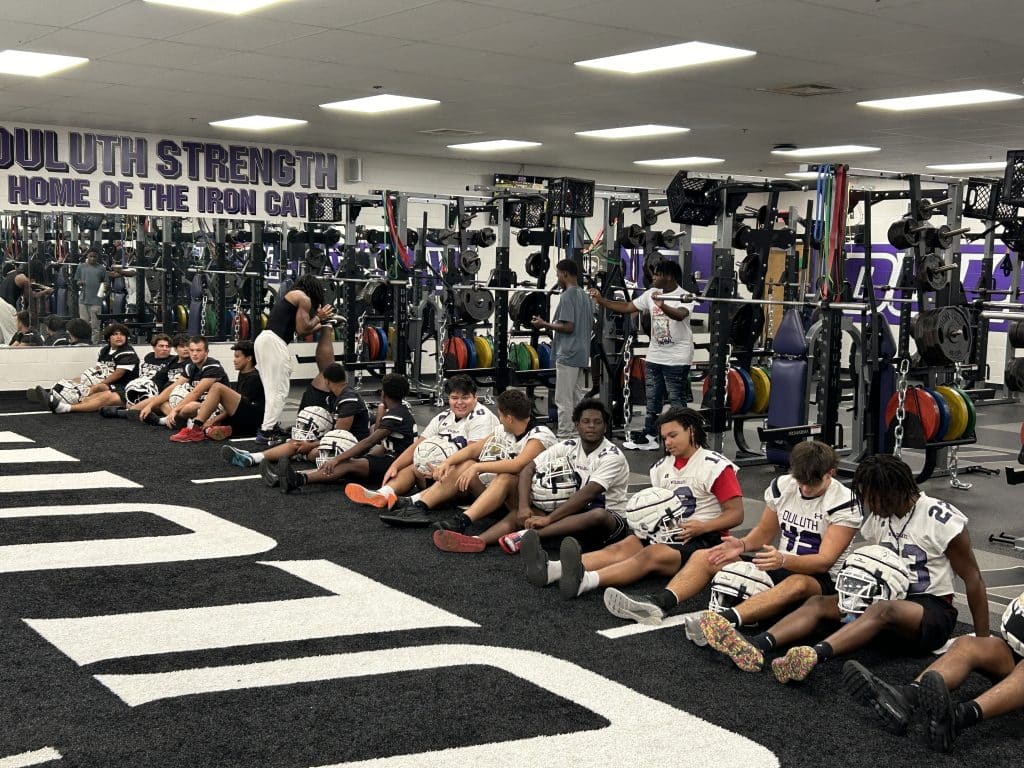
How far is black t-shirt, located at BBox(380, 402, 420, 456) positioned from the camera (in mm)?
7094

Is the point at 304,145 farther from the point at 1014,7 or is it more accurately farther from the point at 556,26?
the point at 1014,7

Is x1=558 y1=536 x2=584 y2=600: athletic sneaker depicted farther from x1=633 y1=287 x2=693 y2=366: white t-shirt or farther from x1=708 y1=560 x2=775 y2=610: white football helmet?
x1=633 y1=287 x2=693 y2=366: white t-shirt

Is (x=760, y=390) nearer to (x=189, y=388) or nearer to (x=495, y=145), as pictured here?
(x=189, y=388)

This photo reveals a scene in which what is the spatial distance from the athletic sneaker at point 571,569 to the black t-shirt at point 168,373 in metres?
6.21

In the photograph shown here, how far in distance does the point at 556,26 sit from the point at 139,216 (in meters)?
7.38

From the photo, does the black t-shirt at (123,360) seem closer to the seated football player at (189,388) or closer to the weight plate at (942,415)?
the seated football player at (189,388)

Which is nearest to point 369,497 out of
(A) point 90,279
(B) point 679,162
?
(A) point 90,279

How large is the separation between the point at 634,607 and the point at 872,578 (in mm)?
1004

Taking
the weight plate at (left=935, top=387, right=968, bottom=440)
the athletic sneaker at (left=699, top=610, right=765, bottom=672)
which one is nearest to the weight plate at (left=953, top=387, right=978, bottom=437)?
the weight plate at (left=935, top=387, right=968, bottom=440)

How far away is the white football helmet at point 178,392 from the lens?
9473 millimetres

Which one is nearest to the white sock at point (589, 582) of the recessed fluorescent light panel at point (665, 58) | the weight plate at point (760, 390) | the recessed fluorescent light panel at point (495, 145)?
the recessed fluorescent light panel at point (665, 58)

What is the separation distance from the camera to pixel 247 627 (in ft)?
14.4

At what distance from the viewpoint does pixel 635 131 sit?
1144 centimetres

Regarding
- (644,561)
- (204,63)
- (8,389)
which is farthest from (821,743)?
(8,389)
